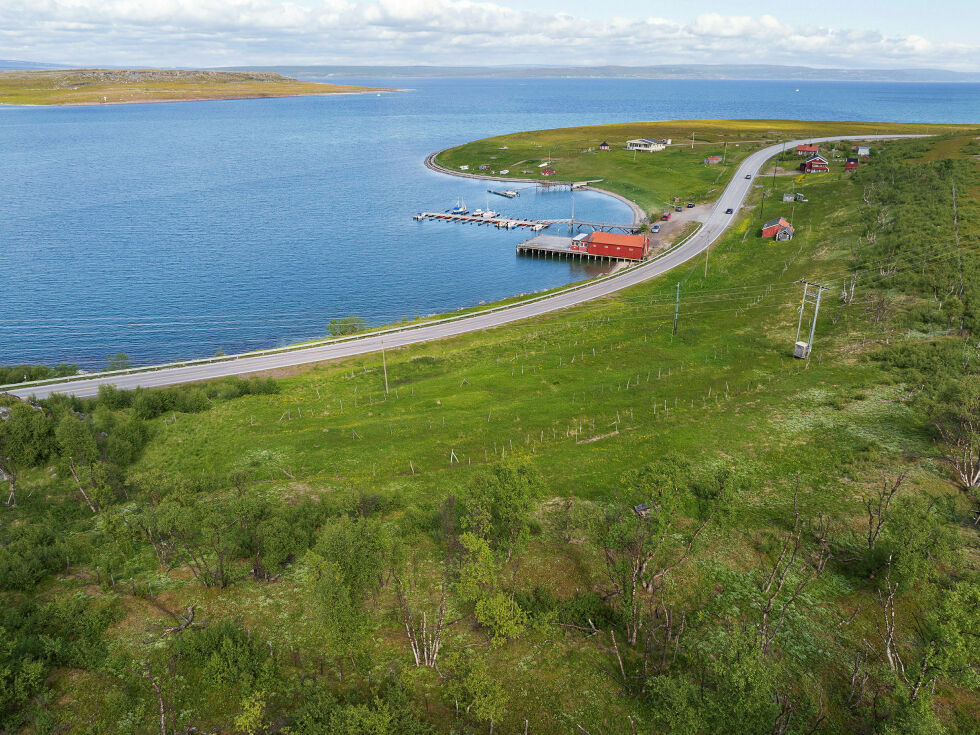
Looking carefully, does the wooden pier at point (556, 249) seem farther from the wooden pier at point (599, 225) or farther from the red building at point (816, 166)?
the red building at point (816, 166)

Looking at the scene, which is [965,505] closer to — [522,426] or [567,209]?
[522,426]

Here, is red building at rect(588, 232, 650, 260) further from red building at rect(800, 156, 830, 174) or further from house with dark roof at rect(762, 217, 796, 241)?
red building at rect(800, 156, 830, 174)

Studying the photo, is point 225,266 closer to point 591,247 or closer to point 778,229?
point 591,247

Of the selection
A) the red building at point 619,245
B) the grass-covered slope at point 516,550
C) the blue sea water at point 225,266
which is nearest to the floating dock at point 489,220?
the blue sea water at point 225,266

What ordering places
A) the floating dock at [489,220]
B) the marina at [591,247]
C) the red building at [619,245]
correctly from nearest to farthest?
the red building at [619,245], the marina at [591,247], the floating dock at [489,220]

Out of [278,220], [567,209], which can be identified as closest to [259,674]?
[278,220]

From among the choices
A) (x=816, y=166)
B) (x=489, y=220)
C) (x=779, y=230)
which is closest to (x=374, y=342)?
(x=779, y=230)
